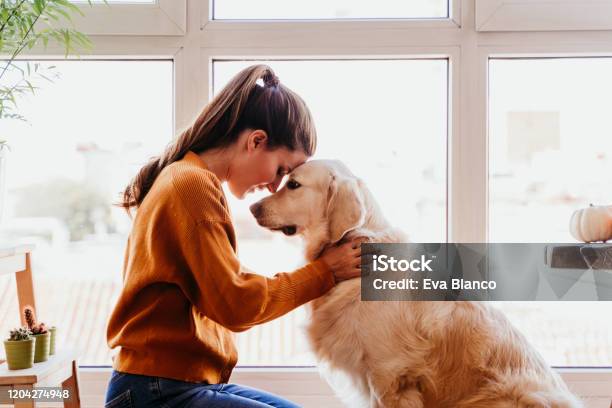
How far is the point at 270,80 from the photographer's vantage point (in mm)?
1503

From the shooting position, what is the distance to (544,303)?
7.01 feet

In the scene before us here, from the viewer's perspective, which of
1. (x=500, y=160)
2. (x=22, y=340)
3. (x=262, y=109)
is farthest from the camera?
(x=500, y=160)

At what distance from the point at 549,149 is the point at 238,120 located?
4.20ft

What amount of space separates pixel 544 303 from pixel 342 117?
3.42ft

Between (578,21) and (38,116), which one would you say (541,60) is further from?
(38,116)

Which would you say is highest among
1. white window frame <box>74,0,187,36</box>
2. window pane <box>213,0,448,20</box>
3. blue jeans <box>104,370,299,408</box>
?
window pane <box>213,0,448,20</box>

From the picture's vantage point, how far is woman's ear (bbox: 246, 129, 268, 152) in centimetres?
144

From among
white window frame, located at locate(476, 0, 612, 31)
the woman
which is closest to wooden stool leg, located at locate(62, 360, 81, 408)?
the woman

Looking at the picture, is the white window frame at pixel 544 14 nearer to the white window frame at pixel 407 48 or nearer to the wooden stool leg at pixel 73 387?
the white window frame at pixel 407 48

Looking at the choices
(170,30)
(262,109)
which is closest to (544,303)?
(262,109)

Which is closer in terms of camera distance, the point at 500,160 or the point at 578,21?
the point at 578,21

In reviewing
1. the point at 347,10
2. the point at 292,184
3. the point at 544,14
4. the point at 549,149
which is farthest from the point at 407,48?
the point at 292,184

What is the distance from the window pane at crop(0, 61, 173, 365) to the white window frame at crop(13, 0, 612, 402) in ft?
0.44

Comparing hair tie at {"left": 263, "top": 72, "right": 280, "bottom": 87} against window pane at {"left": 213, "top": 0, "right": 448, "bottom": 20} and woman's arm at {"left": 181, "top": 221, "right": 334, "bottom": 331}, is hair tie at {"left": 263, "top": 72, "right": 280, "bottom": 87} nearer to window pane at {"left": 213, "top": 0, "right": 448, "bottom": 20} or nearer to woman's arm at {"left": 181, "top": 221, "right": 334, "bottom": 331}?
woman's arm at {"left": 181, "top": 221, "right": 334, "bottom": 331}
